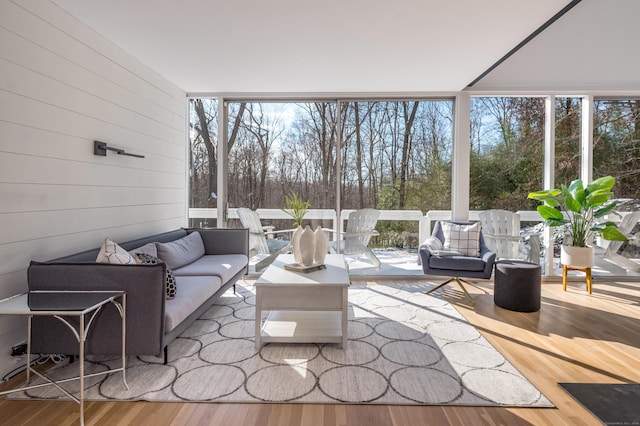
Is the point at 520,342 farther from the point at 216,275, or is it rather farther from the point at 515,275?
the point at 216,275

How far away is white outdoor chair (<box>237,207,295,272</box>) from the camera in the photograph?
489 cm

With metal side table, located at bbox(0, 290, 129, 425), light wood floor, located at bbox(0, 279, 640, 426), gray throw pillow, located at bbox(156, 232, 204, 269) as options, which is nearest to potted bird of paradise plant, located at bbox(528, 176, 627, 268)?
light wood floor, located at bbox(0, 279, 640, 426)

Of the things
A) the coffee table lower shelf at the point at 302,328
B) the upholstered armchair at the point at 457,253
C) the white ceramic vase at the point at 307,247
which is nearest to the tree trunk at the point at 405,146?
the upholstered armchair at the point at 457,253

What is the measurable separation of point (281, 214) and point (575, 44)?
13.8ft

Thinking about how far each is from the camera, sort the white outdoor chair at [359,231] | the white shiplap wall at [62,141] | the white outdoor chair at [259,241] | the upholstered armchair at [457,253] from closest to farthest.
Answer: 1. the white shiplap wall at [62,141]
2. the upholstered armchair at [457,253]
3. the white outdoor chair at [359,231]
4. the white outdoor chair at [259,241]

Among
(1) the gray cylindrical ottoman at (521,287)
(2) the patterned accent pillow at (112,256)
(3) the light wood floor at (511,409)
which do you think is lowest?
(3) the light wood floor at (511,409)

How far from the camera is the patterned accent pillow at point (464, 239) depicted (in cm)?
436

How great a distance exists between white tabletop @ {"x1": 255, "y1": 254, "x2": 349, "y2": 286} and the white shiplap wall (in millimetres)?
1522

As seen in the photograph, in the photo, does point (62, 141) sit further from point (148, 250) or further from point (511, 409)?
point (511, 409)

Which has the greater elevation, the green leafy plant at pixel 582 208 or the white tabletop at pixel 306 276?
the green leafy plant at pixel 582 208

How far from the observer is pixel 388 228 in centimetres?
502

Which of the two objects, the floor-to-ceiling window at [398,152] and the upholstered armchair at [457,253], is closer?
the upholstered armchair at [457,253]

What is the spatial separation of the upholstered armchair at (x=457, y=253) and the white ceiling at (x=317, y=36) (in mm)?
1820

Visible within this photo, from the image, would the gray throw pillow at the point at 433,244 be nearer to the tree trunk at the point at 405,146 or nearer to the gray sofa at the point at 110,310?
the tree trunk at the point at 405,146
